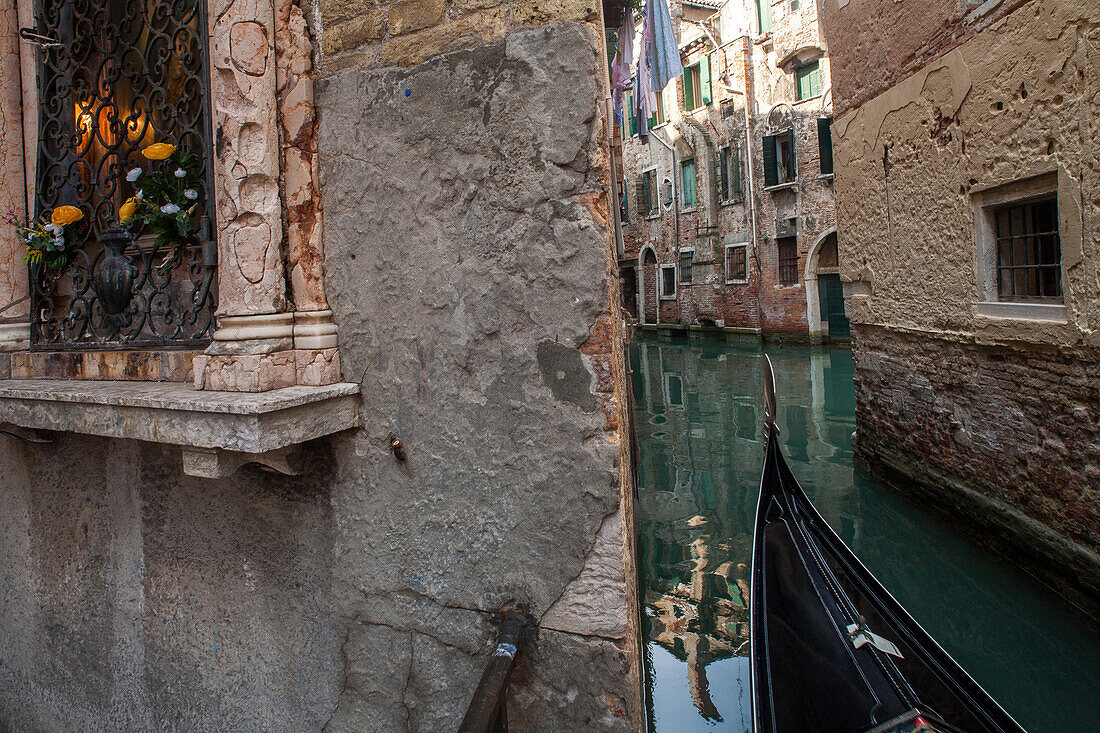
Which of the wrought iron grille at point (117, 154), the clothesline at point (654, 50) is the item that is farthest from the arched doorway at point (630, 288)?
the wrought iron grille at point (117, 154)

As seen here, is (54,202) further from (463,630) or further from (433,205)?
(463,630)

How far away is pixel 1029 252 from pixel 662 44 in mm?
6853

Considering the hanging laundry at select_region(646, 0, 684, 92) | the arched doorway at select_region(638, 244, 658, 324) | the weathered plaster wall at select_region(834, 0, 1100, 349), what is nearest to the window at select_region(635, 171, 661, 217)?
the arched doorway at select_region(638, 244, 658, 324)

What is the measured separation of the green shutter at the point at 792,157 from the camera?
16.6 meters

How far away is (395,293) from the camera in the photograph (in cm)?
178

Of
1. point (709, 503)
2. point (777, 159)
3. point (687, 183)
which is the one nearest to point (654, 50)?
point (709, 503)

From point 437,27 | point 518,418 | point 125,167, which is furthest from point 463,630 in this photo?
point 125,167

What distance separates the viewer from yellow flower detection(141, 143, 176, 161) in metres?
2.09

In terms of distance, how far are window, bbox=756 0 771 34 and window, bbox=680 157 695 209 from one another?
149 inches

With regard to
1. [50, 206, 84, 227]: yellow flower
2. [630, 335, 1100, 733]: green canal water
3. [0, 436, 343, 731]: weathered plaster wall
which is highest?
[50, 206, 84, 227]: yellow flower

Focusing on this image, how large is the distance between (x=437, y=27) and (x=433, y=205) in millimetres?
438

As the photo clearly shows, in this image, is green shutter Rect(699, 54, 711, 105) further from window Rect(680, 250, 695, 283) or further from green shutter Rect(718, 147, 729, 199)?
window Rect(680, 250, 695, 283)

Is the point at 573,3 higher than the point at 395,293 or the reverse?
higher

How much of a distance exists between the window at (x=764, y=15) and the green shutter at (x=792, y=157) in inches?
105
